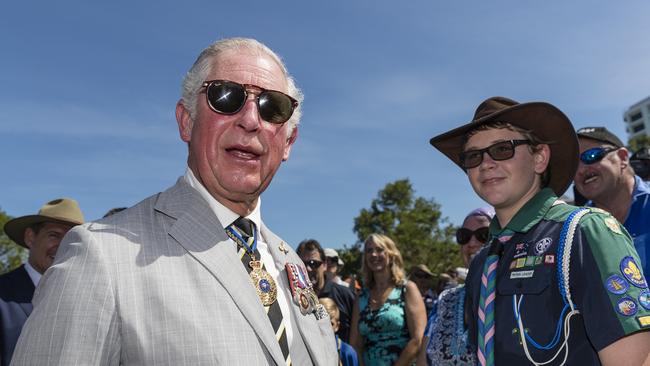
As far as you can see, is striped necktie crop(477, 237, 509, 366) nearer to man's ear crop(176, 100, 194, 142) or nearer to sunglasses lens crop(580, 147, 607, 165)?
man's ear crop(176, 100, 194, 142)

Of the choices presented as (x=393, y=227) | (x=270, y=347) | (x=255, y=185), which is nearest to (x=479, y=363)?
(x=270, y=347)

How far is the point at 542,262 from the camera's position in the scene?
244cm

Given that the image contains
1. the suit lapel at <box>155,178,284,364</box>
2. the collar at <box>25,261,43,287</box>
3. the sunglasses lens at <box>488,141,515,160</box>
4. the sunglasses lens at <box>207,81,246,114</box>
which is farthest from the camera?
the collar at <box>25,261,43,287</box>

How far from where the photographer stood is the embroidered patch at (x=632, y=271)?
2207 millimetres

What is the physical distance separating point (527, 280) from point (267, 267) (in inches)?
51.4

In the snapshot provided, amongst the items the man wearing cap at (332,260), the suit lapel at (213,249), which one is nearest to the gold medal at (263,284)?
the suit lapel at (213,249)

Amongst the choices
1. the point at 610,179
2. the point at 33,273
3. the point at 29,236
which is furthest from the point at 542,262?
the point at 29,236

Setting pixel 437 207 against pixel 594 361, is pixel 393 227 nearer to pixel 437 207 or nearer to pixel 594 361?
pixel 437 207

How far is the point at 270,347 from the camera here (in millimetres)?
1803

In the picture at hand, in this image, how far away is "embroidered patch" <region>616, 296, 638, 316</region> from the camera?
83.9 inches

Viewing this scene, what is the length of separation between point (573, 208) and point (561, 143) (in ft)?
2.06

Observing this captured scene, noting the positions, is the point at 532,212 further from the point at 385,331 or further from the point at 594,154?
the point at 385,331

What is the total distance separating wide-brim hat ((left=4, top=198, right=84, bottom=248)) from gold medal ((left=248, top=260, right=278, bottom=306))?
431 cm

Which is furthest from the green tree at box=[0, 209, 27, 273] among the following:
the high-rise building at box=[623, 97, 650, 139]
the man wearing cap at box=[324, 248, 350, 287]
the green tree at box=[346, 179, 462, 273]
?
the high-rise building at box=[623, 97, 650, 139]
